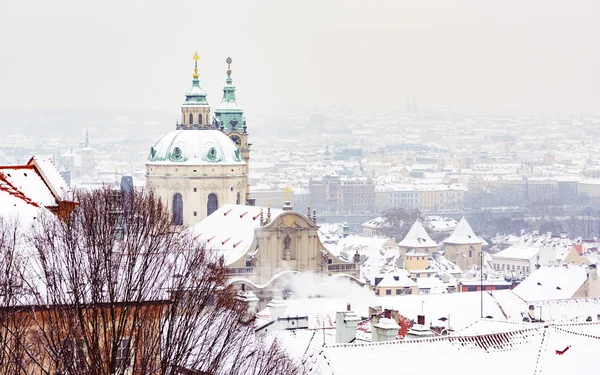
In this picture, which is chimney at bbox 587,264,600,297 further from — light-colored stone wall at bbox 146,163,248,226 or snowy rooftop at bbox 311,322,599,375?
snowy rooftop at bbox 311,322,599,375

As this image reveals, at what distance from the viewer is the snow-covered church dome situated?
8962cm

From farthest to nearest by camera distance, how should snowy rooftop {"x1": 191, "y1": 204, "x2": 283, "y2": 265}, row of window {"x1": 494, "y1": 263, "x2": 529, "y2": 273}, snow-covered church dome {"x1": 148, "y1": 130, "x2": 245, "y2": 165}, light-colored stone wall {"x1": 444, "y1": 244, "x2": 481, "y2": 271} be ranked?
light-colored stone wall {"x1": 444, "y1": 244, "x2": 481, "y2": 271} < row of window {"x1": 494, "y1": 263, "x2": 529, "y2": 273} < snow-covered church dome {"x1": 148, "y1": 130, "x2": 245, "y2": 165} < snowy rooftop {"x1": 191, "y1": 204, "x2": 283, "y2": 265}

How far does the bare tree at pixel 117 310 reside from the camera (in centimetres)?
2036

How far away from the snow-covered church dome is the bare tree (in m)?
65.9

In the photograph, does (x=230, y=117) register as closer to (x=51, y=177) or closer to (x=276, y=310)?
(x=276, y=310)

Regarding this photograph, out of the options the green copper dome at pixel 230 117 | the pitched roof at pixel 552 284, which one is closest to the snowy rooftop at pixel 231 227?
the pitched roof at pixel 552 284

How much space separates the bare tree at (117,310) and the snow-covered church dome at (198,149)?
6595 centimetres

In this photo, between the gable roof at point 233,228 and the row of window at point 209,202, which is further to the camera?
the row of window at point 209,202

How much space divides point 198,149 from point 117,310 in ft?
227

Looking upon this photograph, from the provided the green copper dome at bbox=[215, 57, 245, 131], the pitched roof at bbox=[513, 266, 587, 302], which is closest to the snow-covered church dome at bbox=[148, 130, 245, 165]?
the green copper dome at bbox=[215, 57, 245, 131]

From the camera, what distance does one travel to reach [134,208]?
25656 millimetres

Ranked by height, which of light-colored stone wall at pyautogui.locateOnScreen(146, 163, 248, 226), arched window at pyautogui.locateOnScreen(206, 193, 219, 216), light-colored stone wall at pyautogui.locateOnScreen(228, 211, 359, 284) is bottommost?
light-colored stone wall at pyautogui.locateOnScreen(228, 211, 359, 284)

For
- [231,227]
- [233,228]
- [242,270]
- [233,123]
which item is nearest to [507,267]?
[233,123]

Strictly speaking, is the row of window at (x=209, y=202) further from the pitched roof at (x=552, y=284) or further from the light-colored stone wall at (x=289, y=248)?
the pitched roof at (x=552, y=284)
